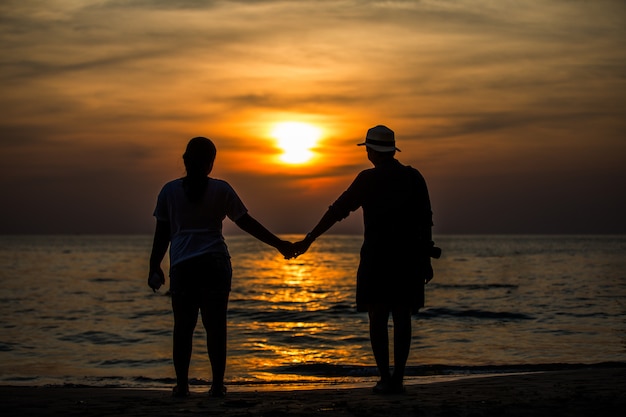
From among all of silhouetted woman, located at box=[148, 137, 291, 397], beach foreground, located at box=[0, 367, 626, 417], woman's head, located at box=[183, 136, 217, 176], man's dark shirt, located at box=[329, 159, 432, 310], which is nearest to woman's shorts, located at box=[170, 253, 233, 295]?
silhouetted woman, located at box=[148, 137, 291, 397]

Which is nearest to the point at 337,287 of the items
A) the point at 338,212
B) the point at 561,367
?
the point at 561,367

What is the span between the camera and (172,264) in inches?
Result: 222

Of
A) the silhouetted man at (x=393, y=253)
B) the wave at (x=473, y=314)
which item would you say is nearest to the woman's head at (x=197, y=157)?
the silhouetted man at (x=393, y=253)

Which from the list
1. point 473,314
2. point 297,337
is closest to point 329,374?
point 297,337

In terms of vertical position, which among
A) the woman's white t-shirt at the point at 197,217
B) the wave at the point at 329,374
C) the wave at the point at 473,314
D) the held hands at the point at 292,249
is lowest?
the wave at the point at 473,314

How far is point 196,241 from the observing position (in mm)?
5570

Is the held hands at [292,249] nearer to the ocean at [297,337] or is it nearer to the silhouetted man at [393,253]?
the silhouetted man at [393,253]

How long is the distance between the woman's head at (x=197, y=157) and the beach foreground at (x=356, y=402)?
1726 millimetres

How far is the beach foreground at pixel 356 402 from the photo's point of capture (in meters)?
5.06

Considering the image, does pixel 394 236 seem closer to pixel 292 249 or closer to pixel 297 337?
pixel 292 249

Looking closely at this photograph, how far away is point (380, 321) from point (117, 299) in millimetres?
20877

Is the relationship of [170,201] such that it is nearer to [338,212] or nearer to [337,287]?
[338,212]

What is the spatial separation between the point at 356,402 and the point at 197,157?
217cm

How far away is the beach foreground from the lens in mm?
5062
